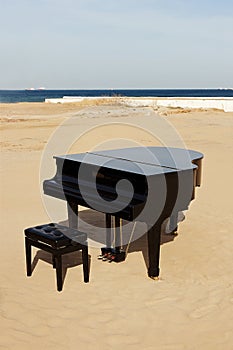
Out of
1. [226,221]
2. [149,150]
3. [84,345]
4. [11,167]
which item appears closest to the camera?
[84,345]

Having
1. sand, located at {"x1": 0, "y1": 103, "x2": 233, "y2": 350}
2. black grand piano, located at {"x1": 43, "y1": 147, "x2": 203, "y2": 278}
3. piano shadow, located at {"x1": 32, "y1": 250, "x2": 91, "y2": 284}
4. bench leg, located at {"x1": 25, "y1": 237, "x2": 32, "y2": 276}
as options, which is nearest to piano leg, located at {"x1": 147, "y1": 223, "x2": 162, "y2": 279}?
black grand piano, located at {"x1": 43, "y1": 147, "x2": 203, "y2": 278}

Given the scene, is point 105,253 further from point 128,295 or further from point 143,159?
point 143,159

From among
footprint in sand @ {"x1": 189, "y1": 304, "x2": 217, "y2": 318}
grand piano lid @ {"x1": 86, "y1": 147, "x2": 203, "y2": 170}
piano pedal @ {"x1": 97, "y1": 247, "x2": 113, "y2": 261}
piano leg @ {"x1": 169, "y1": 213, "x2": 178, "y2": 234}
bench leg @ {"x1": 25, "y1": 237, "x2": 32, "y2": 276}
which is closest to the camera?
footprint in sand @ {"x1": 189, "y1": 304, "x2": 217, "y2": 318}

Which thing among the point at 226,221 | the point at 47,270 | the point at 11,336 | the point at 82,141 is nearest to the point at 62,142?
the point at 82,141

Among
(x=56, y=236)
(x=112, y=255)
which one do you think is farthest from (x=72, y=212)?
(x=56, y=236)

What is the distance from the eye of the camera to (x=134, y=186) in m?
5.12

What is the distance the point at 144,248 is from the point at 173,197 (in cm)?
143

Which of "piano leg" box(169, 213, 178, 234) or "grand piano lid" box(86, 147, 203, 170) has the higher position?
"grand piano lid" box(86, 147, 203, 170)

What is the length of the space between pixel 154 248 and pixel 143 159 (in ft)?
4.05

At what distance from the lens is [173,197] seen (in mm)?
5062

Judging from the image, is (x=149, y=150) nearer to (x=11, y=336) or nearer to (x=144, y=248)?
(x=144, y=248)

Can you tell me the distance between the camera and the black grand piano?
494 cm

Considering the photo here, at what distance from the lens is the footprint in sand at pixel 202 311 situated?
4.57 metres

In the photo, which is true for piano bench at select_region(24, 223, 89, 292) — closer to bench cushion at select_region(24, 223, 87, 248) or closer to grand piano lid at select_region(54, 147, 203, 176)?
bench cushion at select_region(24, 223, 87, 248)
